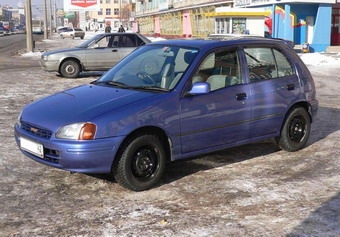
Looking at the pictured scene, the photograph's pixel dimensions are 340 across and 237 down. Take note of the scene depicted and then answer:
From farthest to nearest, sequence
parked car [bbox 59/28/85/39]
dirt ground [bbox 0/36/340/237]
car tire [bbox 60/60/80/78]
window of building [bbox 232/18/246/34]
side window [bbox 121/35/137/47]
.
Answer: parked car [bbox 59/28/85/39] < window of building [bbox 232/18/246/34] < side window [bbox 121/35/137/47] < car tire [bbox 60/60/80/78] < dirt ground [bbox 0/36/340/237]

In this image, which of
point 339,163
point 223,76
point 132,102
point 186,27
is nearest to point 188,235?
point 132,102

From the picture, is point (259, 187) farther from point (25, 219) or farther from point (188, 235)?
point (25, 219)

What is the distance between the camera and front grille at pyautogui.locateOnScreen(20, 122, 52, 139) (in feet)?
15.7

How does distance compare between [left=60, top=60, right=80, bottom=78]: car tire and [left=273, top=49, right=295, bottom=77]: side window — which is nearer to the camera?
[left=273, top=49, right=295, bottom=77]: side window

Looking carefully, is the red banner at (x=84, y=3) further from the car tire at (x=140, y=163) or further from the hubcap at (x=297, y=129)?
the car tire at (x=140, y=163)

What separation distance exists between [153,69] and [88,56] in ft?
31.9

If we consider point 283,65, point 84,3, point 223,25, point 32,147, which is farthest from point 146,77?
point 84,3

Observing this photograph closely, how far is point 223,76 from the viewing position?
572 centimetres

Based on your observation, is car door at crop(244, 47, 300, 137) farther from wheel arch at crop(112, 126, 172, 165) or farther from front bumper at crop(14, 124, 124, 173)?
front bumper at crop(14, 124, 124, 173)

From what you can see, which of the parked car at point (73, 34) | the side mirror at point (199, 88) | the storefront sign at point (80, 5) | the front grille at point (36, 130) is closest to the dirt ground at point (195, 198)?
the front grille at point (36, 130)

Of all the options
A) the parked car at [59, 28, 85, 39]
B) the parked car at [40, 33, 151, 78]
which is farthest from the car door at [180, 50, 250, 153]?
the parked car at [59, 28, 85, 39]

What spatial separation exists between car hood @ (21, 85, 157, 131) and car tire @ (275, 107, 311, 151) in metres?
2.29

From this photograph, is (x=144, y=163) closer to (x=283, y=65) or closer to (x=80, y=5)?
(x=283, y=65)

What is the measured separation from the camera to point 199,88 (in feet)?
17.0
